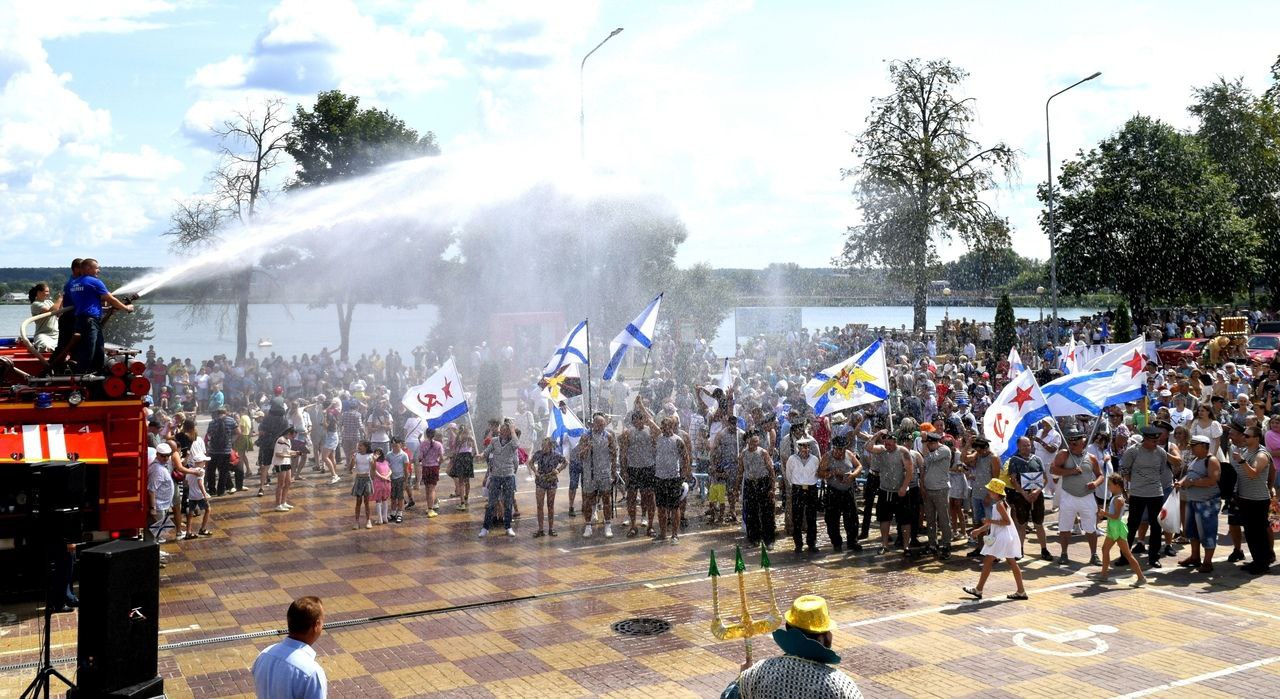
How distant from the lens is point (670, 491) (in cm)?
1545

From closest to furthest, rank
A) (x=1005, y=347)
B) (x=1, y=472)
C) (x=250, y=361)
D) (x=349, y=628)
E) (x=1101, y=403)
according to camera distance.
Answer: (x=1, y=472) < (x=349, y=628) < (x=1101, y=403) < (x=250, y=361) < (x=1005, y=347)

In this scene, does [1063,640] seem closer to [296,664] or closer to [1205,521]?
[1205,521]

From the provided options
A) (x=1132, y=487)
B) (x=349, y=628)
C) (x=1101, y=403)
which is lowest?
(x=349, y=628)

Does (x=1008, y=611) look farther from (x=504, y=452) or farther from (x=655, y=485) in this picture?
(x=504, y=452)

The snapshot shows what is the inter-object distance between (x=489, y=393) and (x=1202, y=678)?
17.1 meters

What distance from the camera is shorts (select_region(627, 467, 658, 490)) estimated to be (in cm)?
1591

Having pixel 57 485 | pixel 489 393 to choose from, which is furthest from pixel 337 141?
pixel 57 485

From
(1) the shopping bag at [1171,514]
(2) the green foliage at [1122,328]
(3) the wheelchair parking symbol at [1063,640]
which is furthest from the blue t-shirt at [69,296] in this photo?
(2) the green foliage at [1122,328]

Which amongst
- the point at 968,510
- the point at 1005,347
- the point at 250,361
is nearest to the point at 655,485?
the point at 968,510

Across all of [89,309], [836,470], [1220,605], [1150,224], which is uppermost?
[1150,224]

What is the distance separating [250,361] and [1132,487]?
25835mm

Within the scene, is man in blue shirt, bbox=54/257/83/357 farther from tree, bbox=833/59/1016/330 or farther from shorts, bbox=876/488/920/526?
tree, bbox=833/59/1016/330

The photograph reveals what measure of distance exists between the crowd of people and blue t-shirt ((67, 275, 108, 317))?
Answer: 3.66 m

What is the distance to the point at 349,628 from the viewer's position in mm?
11047
